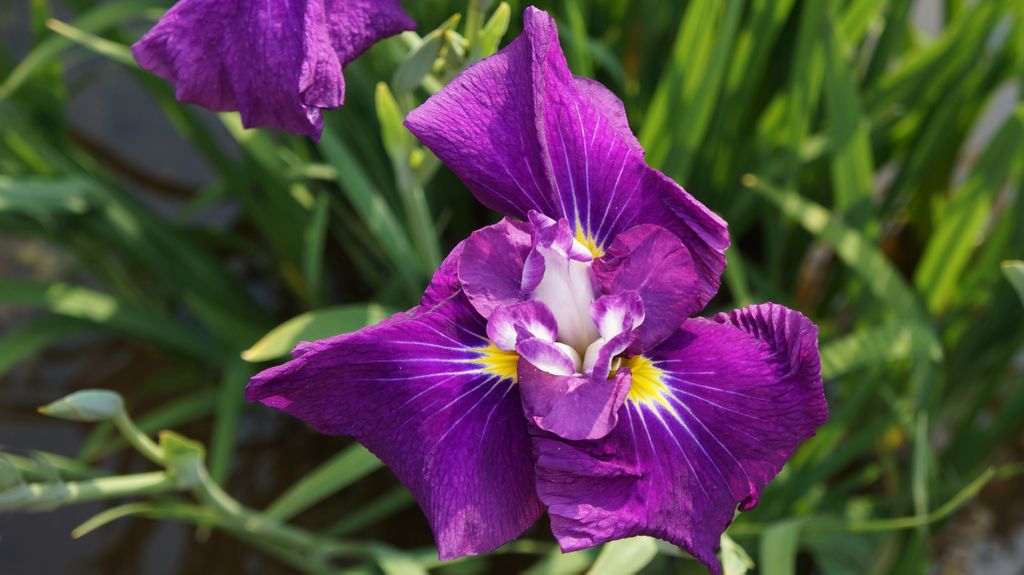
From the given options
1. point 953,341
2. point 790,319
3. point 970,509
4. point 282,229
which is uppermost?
point 790,319

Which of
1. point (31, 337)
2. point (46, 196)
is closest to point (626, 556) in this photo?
point (46, 196)

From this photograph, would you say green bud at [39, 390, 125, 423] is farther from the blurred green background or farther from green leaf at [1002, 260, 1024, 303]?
green leaf at [1002, 260, 1024, 303]

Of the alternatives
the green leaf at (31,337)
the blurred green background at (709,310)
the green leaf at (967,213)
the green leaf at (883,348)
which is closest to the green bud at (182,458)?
the blurred green background at (709,310)

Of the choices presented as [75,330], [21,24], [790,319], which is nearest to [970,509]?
[790,319]

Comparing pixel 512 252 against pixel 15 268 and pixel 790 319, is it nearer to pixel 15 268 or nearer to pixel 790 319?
pixel 790 319

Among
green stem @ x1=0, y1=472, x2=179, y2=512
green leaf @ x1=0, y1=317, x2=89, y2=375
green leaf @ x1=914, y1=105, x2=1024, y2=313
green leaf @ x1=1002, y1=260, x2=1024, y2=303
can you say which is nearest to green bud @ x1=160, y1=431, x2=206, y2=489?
green stem @ x1=0, y1=472, x2=179, y2=512

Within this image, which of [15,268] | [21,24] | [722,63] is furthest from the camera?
→ [21,24]

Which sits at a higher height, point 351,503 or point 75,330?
point 75,330

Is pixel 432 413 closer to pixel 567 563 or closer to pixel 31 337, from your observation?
pixel 567 563
